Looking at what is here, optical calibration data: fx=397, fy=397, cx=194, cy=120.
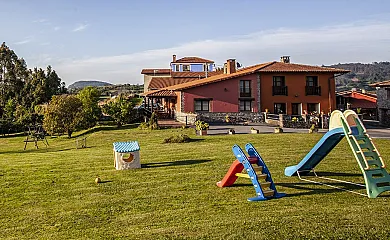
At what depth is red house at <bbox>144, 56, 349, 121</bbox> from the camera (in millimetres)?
35531

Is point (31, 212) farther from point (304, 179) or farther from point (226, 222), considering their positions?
point (304, 179)

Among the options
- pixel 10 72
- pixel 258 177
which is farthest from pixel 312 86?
pixel 10 72

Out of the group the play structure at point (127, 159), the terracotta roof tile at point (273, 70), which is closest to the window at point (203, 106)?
the terracotta roof tile at point (273, 70)

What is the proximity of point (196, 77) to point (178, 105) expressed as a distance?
21723 mm

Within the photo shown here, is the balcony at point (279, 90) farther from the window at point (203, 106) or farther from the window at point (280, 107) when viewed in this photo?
the window at point (203, 106)

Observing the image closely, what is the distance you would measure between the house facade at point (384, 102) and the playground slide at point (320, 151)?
1071 inches

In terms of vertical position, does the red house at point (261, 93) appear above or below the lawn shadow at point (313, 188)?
above

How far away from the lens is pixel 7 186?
35.7 feet

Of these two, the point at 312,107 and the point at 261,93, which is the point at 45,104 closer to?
the point at 261,93

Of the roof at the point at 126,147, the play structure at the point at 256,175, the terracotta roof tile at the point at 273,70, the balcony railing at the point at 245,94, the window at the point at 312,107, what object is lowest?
the play structure at the point at 256,175

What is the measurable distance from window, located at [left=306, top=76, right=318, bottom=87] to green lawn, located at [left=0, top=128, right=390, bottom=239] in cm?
2429

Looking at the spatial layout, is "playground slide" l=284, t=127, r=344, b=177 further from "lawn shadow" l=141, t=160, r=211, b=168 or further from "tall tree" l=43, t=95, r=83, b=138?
"tall tree" l=43, t=95, r=83, b=138

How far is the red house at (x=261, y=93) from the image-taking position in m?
35.5

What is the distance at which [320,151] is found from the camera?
1036 cm
